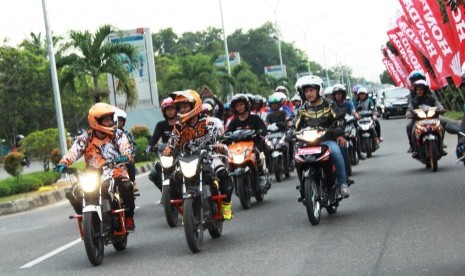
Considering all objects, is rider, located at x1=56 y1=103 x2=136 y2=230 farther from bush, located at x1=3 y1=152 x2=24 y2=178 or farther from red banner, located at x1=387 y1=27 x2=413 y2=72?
red banner, located at x1=387 y1=27 x2=413 y2=72

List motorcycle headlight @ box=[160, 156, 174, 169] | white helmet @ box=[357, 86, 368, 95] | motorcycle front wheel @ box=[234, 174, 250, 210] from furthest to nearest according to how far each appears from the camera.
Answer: white helmet @ box=[357, 86, 368, 95]
motorcycle front wheel @ box=[234, 174, 250, 210]
motorcycle headlight @ box=[160, 156, 174, 169]

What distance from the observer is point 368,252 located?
8.63 metres

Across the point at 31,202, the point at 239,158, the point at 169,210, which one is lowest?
the point at 31,202

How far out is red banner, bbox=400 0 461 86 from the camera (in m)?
23.5

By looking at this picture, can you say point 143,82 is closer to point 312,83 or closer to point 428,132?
point 428,132

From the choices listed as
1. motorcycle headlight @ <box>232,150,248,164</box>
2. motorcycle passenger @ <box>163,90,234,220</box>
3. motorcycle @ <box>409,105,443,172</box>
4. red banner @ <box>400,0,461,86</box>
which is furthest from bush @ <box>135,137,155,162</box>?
motorcycle passenger @ <box>163,90,234,220</box>

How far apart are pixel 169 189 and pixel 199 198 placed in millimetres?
1441

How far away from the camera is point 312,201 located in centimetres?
1068

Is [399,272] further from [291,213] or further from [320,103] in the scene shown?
[291,213]

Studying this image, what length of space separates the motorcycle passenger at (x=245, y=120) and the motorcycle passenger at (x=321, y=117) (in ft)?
7.52

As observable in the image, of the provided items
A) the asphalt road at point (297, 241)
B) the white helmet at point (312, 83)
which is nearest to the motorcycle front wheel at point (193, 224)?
the asphalt road at point (297, 241)

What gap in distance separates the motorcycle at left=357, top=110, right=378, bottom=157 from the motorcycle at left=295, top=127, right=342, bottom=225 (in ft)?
32.2

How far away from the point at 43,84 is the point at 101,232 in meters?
48.7

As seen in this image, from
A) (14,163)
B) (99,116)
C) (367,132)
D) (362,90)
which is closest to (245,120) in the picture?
(99,116)
